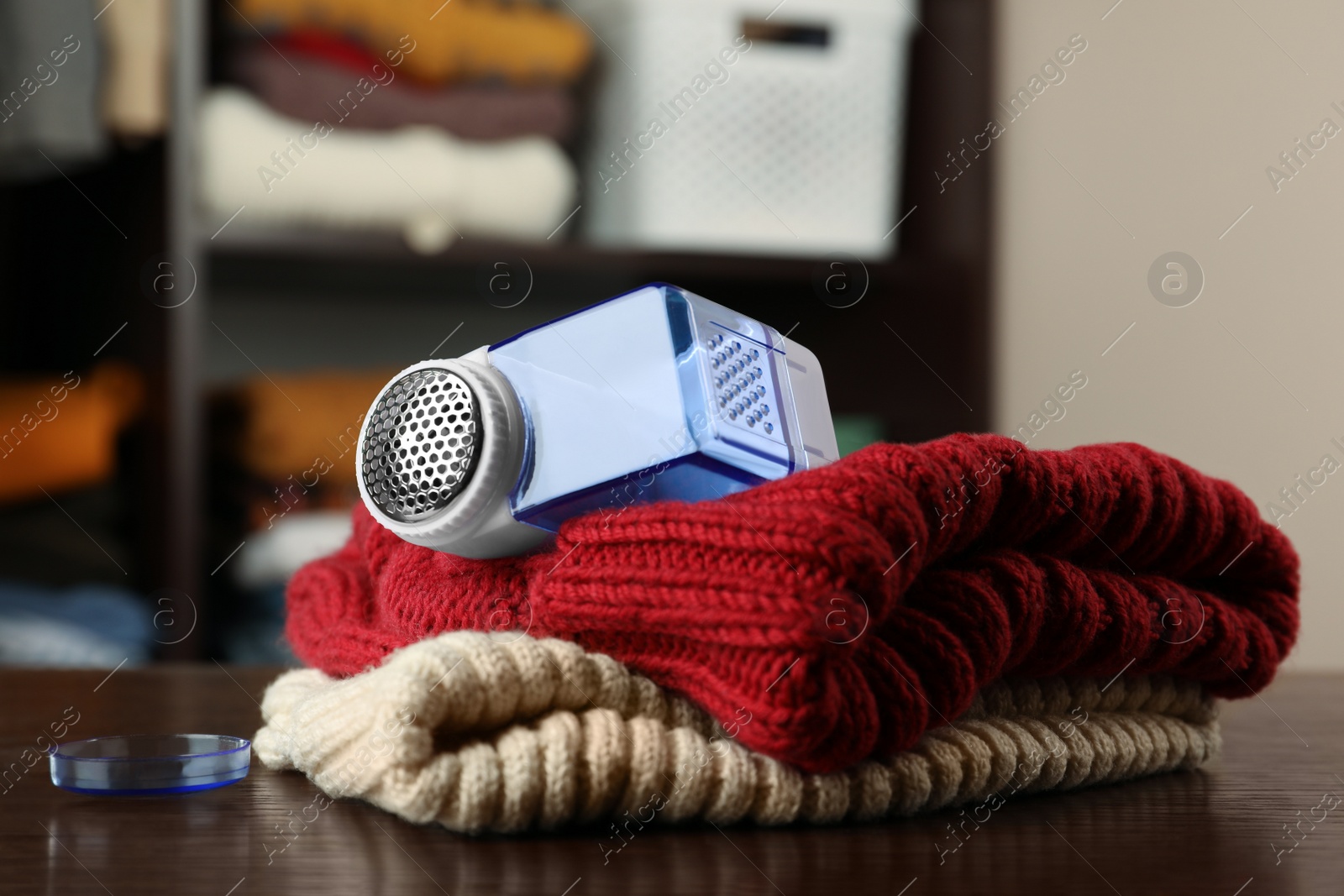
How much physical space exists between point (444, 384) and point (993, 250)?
1134mm

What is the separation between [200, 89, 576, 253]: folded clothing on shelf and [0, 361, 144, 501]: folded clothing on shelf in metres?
0.21

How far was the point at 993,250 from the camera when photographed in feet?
4.63

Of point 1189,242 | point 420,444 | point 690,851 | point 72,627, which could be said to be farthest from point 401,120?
point 690,851

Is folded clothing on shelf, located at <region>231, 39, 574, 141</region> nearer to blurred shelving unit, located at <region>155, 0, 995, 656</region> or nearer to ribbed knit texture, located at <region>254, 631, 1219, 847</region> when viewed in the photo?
blurred shelving unit, located at <region>155, 0, 995, 656</region>

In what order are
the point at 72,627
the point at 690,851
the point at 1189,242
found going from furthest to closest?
the point at 1189,242
the point at 72,627
the point at 690,851

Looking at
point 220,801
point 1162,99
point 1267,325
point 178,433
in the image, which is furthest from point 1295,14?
point 220,801

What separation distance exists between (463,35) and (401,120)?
11 cm

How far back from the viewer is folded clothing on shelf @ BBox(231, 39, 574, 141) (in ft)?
3.97

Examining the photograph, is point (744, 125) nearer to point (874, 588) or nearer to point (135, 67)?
point (135, 67)

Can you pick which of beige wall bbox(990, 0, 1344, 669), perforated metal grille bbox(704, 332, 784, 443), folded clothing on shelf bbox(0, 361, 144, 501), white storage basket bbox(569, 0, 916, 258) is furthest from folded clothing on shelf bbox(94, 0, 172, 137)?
perforated metal grille bbox(704, 332, 784, 443)

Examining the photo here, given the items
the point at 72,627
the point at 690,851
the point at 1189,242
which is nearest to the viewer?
the point at 690,851

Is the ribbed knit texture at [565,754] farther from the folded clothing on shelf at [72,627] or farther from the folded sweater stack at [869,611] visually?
the folded clothing on shelf at [72,627]

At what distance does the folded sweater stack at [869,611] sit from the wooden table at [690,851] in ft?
0.04

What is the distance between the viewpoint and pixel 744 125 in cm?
128
